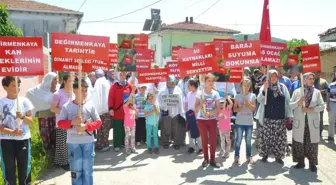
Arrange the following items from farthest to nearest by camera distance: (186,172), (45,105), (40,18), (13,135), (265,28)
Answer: (40,18), (265,28), (45,105), (186,172), (13,135)

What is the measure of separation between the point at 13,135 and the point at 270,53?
4978 millimetres

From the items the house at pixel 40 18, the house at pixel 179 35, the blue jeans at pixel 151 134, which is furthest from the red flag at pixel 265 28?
the house at pixel 179 35

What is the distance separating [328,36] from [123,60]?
36.8ft

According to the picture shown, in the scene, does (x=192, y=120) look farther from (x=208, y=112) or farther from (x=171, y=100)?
(x=208, y=112)

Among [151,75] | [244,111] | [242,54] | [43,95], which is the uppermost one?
[242,54]

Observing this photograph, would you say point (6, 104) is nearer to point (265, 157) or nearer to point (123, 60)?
point (123, 60)

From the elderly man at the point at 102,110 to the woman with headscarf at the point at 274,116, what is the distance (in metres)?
3.73

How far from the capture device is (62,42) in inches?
228

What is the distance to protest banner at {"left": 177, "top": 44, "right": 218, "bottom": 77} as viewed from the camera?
7.06m

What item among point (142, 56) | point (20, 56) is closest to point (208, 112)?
point (142, 56)

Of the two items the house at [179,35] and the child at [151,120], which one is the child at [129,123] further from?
the house at [179,35]

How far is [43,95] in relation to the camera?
6996 mm

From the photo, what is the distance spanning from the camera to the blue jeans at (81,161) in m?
5.01

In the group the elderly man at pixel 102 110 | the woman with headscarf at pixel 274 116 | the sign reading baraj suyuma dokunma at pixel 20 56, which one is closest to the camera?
the sign reading baraj suyuma dokunma at pixel 20 56
